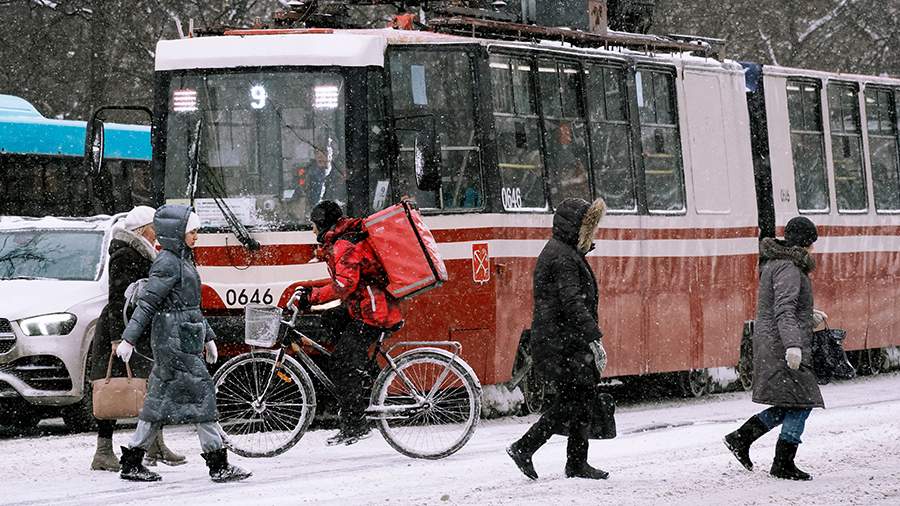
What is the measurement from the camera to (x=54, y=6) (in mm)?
34000

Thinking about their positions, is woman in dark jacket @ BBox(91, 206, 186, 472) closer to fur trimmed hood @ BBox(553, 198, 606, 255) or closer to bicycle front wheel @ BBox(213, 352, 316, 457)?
bicycle front wheel @ BBox(213, 352, 316, 457)

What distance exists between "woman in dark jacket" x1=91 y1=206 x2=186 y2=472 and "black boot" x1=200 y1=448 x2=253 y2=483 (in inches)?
35.9

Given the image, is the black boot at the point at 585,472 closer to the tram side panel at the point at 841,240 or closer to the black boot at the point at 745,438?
the black boot at the point at 745,438

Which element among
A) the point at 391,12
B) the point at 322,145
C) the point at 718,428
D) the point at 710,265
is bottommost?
the point at 718,428

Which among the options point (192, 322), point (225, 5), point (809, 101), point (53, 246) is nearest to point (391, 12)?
point (225, 5)

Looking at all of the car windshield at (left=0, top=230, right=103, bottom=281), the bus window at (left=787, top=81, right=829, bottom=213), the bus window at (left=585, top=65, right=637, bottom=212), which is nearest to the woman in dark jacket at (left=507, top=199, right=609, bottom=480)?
the bus window at (left=585, top=65, right=637, bottom=212)

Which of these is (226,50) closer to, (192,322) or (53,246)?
(53,246)

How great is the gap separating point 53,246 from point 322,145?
10.7 feet

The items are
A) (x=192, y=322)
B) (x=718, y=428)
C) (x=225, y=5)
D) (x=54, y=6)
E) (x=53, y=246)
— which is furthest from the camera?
(x=225, y=5)

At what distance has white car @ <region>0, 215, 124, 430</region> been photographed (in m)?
16.1

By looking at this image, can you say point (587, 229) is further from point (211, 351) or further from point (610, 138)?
point (610, 138)

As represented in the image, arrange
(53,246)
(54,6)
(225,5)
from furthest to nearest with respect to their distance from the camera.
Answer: (225,5) < (54,6) < (53,246)

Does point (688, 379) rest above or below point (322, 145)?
below

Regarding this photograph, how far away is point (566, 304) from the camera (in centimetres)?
1128
